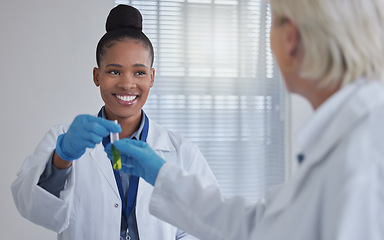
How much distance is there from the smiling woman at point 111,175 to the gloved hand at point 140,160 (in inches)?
5.7

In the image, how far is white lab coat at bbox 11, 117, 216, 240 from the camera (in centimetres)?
128

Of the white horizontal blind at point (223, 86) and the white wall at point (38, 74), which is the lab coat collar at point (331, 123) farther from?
the white horizontal blind at point (223, 86)

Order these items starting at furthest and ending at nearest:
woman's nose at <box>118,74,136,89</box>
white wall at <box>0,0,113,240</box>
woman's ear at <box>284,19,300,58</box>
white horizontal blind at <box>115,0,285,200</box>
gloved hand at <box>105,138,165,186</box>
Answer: white horizontal blind at <box>115,0,285,200</box>
white wall at <box>0,0,113,240</box>
woman's nose at <box>118,74,136,89</box>
gloved hand at <box>105,138,165,186</box>
woman's ear at <box>284,19,300,58</box>

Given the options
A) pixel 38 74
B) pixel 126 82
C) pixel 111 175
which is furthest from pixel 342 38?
pixel 38 74

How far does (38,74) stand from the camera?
7.45ft

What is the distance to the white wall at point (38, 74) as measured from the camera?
88.0 inches

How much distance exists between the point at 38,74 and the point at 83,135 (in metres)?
1.25

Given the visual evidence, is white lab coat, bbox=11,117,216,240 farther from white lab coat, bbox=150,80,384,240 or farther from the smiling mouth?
white lab coat, bbox=150,80,384,240

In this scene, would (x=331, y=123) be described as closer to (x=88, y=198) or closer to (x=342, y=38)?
(x=342, y=38)

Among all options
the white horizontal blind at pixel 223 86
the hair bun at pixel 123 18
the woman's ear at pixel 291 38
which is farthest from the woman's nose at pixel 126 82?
the white horizontal blind at pixel 223 86

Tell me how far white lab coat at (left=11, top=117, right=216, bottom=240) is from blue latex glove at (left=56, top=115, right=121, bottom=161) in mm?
96

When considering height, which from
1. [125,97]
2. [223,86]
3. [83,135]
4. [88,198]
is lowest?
[88,198]

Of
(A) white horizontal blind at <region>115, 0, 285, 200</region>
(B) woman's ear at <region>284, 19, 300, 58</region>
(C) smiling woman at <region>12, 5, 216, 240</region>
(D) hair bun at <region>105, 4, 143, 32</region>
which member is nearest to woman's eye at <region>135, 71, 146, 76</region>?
(C) smiling woman at <region>12, 5, 216, 240</region>

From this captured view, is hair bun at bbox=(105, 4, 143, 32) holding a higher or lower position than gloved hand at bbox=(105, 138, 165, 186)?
higher
